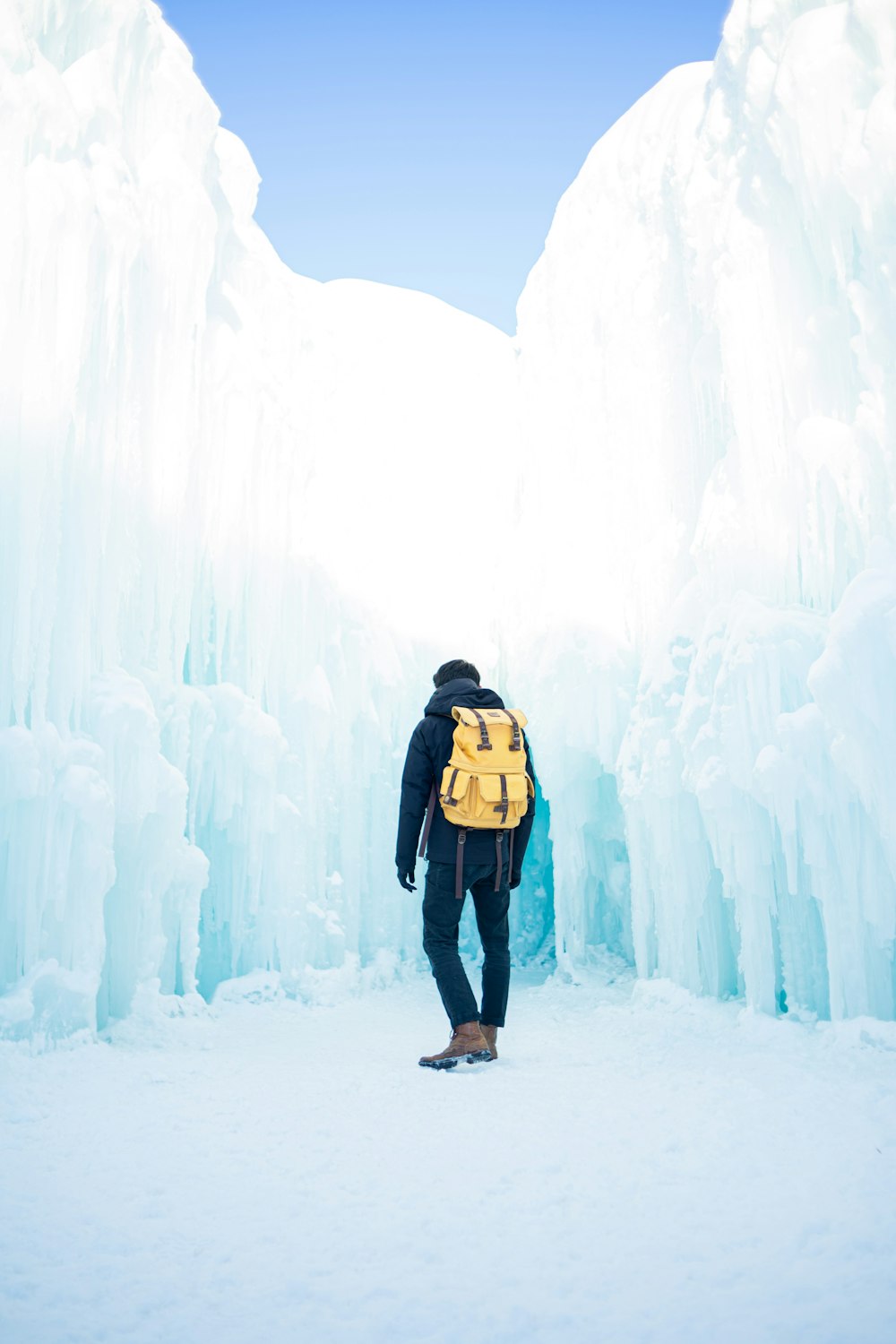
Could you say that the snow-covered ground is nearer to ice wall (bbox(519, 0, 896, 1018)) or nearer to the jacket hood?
ice wall (bbox(519, 0, 896, 1018))

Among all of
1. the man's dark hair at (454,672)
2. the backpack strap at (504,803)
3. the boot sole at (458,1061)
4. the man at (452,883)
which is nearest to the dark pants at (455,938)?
the man at (452,883)

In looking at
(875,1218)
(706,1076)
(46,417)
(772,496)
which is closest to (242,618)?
(46,417)

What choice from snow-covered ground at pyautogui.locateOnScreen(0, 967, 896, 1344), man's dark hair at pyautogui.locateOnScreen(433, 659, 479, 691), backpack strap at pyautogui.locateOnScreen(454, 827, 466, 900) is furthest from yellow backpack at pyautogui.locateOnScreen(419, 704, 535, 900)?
snow-covered ground at pyautogui.locateOnScreen(0, 967, 896, 1344)

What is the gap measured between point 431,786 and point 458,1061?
1063 millimetres

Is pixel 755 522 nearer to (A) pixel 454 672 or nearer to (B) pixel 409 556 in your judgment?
(A) pixel 454 672

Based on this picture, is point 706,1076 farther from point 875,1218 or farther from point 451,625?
point 451,625

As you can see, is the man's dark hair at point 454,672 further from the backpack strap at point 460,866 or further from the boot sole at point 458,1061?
the boot sole at point 458,1061

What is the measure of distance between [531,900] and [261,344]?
17.0 feet

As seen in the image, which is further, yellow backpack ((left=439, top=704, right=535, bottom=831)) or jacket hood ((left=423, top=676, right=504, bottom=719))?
jacket hood ((left=423, top=676, right=504, bottom=719))

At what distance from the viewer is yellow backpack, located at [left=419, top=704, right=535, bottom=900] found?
11.7 ft

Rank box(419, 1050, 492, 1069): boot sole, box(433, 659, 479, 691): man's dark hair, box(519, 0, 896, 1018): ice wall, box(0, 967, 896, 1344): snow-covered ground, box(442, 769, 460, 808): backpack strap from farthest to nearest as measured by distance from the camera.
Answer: box(519, 0, 896, 1018): ice wall
box(433, 659, 479, 691): man's dark hair
box(442, 769, 460, 808): backpack strap
box(419, 1050, 492, 1069): boot sole
box(0, 967, 896, 1344): snow-covered ground

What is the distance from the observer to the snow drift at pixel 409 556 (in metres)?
4.29

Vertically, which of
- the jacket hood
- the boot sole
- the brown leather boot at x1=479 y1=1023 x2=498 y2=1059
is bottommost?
the boot sole

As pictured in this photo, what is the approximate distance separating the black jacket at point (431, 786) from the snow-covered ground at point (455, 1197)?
0.82 m
